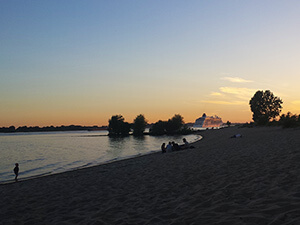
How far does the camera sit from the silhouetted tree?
165 metres

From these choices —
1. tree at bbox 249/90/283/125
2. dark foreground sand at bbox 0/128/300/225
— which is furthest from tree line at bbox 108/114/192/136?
dark foreground sand at bbox 0/128/300/225

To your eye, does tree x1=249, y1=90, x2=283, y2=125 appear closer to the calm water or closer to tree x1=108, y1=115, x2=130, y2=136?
the calm water

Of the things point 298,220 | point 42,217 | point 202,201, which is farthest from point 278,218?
point 42,217

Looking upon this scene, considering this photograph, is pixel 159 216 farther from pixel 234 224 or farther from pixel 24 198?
pixel 24 198

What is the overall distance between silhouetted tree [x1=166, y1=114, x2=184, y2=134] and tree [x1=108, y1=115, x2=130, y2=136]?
32321 millimetres

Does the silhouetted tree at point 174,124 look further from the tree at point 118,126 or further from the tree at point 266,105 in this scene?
the tree at point 266,105

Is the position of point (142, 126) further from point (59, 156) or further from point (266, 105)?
point (59, 156)

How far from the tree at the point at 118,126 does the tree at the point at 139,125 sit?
7.24 metres

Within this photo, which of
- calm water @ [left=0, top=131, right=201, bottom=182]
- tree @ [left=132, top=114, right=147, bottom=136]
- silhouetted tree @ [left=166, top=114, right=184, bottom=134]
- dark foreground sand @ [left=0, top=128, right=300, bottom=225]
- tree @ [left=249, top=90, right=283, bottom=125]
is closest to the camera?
dark foreground sand @ [left=0, top=128, right=300, bottom=225]

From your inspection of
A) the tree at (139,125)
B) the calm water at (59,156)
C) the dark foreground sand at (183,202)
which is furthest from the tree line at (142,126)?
the dark foreground sand at (183,202)

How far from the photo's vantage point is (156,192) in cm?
972

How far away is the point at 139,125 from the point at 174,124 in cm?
2724

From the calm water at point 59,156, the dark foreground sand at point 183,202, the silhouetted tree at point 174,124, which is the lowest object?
the calm water at point 59,156

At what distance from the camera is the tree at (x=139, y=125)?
527 ft
